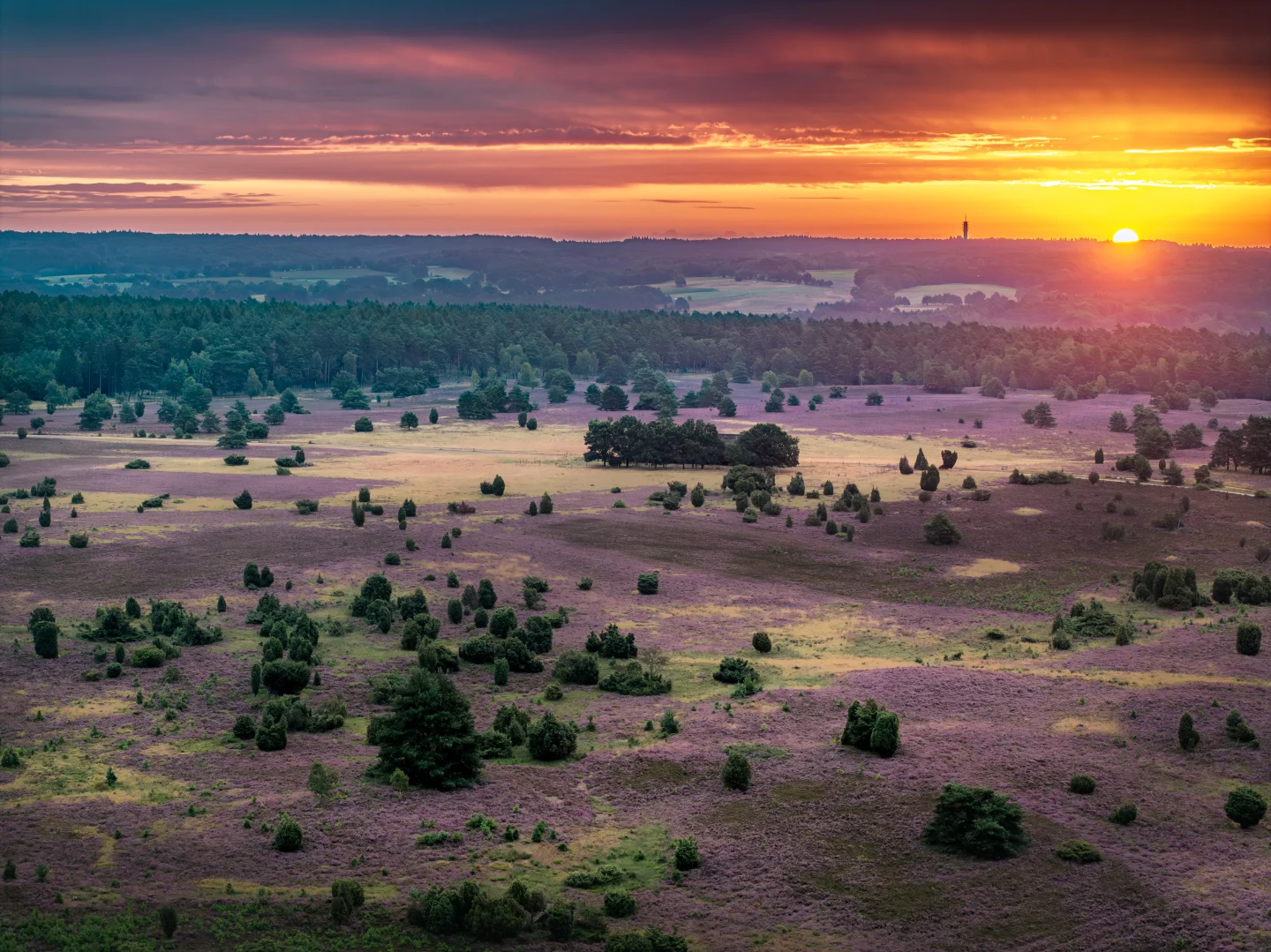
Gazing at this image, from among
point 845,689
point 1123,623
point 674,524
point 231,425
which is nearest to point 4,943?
point 845,689

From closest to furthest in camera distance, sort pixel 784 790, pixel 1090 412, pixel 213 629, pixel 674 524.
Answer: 1. pixel 784 790
2. pixel 213 629
3. pixel 674 524
4. pixel 1090 412

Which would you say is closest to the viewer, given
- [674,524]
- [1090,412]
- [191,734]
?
[191,734]

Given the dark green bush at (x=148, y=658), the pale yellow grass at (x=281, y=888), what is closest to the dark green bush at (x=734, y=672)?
the pale yellow grass at (x=281, y=888)

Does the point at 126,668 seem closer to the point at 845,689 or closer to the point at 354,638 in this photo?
the point at 354,638

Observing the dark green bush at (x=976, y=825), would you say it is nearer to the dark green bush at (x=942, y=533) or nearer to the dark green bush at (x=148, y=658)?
the dark green bush at (x=148, y=658)

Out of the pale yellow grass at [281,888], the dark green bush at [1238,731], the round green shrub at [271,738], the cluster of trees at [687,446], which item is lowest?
the pale yellow grass at [281,888]

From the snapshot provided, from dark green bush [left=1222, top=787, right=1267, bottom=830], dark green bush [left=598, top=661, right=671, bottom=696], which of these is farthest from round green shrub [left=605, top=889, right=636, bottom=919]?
dark green bush [left=598, top=661, right=671, bottom=696]
